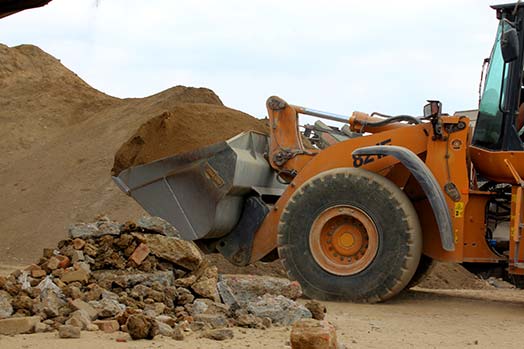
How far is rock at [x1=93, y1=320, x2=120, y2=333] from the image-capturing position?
6.04 m

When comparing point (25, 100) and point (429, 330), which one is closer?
point (429, 330)

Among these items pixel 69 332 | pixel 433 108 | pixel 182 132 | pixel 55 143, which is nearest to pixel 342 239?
pixel 433 108

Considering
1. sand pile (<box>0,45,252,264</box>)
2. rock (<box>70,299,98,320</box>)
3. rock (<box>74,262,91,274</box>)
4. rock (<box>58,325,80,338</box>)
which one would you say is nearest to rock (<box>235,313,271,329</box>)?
rock (<box>70,299,98,320</box>)

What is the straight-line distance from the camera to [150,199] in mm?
9695

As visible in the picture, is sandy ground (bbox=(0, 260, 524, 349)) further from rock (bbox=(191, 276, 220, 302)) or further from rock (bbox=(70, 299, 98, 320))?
rock (bbox=(191, 276, 220, 302))

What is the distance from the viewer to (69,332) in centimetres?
571

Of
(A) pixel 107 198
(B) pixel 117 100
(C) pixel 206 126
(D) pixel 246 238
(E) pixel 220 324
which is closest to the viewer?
(E) pixel 220 324

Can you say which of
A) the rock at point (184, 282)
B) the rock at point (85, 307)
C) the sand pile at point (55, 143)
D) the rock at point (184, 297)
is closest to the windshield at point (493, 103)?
the rock at point (184, 282)

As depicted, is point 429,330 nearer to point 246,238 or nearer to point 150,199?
point 246,238

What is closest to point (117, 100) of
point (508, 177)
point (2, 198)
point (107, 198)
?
point (2, 198)

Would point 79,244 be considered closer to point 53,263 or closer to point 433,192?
point 53,263

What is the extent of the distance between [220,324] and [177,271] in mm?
1225

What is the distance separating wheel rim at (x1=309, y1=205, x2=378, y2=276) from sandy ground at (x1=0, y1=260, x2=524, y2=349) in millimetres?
438

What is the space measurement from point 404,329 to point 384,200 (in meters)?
1.92
